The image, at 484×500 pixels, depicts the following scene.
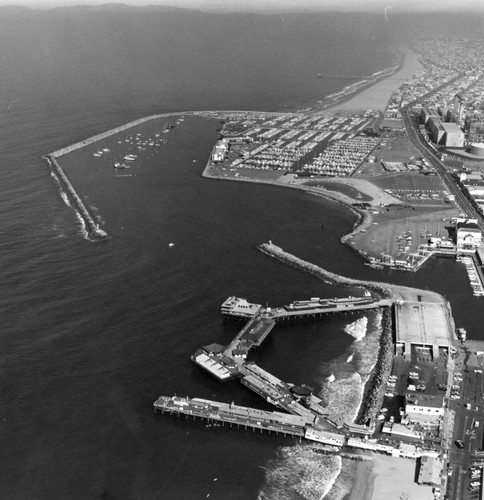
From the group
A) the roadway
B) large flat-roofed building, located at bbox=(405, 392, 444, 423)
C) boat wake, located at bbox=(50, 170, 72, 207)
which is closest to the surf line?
boat wake, located at bbox=(50, 170, 72, 207)

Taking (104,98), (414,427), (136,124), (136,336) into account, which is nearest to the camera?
(414,427)

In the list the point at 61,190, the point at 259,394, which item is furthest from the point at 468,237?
the point at 61,190

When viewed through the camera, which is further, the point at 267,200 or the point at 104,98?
the point at 104,98

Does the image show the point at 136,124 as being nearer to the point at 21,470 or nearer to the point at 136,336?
the point at 136,336

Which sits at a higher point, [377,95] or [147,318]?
[147,318]

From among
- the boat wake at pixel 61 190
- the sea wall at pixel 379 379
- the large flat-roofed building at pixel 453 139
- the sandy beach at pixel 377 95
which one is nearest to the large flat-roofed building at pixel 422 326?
the sea wall at pixel 379 379

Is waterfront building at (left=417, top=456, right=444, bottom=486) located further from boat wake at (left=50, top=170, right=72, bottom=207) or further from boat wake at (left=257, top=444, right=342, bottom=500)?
boat wake at (left=50, top=170, right=72, bottom=207)

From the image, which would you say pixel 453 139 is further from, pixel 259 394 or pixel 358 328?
pixel 259 394

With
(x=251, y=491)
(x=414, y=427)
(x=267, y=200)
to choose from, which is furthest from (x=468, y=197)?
(x=251, y=491)
